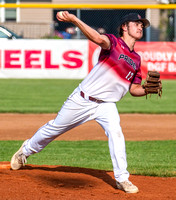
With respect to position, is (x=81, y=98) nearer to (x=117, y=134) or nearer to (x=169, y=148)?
(x=117, y=134)

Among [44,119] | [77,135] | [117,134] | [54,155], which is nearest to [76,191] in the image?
[117,134]

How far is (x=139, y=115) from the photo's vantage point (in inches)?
507

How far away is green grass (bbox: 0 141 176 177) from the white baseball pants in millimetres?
1485

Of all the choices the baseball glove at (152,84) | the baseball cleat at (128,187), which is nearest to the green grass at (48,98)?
the baseball glove at (152,84)

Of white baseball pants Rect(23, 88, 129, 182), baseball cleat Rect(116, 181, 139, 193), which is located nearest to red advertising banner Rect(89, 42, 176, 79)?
white baseball pants Rect(23, 88, 129, 182)

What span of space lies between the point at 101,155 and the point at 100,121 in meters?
2.67

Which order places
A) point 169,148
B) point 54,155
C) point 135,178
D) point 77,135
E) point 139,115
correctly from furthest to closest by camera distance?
point 139,115
point 77,135
point 169,148
point 54,155
point 135,178

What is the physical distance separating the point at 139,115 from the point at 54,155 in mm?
4905

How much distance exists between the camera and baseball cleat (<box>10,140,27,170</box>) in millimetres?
6480

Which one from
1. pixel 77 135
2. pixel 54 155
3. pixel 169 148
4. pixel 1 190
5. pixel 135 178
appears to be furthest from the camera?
pixel 77 135

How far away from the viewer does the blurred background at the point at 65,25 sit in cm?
2591

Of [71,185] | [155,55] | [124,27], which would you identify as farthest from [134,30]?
[155,55]

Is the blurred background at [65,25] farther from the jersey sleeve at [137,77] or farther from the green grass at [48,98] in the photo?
the jersey sleeve at [137,77]

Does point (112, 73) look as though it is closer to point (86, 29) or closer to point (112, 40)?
point (112, 40)
